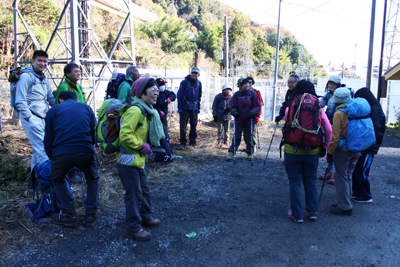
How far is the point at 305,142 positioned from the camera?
11.8 feet

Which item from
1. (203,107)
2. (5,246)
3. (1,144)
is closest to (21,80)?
(5,246)

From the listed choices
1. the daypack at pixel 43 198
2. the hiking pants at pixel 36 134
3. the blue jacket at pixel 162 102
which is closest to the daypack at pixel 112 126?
the daypack at pixel 43 198

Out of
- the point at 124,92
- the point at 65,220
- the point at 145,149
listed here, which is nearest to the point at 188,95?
the point at 124,92

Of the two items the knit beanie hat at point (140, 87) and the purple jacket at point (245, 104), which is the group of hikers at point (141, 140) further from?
the purple jacket at point (245, 104)

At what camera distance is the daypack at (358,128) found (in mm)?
3852

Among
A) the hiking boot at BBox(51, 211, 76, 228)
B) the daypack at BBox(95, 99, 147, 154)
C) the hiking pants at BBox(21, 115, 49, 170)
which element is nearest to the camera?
the daypack at BBox(95, 99, 147, 154)

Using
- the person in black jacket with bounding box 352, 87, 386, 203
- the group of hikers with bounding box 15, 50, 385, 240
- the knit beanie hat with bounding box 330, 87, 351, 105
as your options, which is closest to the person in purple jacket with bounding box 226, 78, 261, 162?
the group of hikers with bounding box 15, 50, 385, 240

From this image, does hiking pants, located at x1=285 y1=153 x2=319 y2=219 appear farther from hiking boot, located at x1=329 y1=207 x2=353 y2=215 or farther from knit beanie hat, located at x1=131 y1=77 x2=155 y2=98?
knit beanie hat, located at x1=131 y1=77 x2=155 y2=98

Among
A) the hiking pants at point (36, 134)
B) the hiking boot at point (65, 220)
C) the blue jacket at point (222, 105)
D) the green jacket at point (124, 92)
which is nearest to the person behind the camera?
the hiking boot at point (65, 220)

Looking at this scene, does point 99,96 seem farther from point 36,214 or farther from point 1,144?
point 36,214

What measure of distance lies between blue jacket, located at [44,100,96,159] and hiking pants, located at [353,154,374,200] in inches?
164

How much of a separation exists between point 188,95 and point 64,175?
4.85 metres

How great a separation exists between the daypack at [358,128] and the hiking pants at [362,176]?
2.15 feet

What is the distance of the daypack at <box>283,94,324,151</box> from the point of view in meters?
3.60
